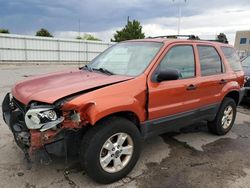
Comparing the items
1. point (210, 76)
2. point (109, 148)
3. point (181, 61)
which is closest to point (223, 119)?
point (210, 76)

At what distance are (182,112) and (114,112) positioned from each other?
1461mm

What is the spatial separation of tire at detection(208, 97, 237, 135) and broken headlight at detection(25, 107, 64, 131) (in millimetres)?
3296

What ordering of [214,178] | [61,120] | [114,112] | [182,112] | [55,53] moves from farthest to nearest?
1. [55,53]
2. [182,112]
3. [214,178]
4. [114,112]
5. [61,120]

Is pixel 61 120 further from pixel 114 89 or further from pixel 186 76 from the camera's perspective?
pixel 186 76

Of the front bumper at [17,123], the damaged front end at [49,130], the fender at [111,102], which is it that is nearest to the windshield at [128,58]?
the fender at [111,102]

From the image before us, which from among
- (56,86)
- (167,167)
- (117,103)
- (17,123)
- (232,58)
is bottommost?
(167,167)

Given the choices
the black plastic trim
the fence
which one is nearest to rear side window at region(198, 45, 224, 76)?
the black plastic trim

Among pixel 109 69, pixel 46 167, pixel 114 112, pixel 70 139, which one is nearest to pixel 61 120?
pixel 70 139

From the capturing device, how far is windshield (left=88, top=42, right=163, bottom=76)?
3.67 m

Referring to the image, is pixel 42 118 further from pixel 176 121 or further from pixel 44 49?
pixel 44 49

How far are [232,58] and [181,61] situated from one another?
184cm

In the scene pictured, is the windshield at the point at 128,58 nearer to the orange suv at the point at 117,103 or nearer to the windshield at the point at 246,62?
the orange suv at the point at 117,103

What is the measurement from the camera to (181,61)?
13.3 feet

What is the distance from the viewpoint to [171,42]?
3.96 metres
